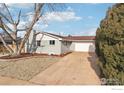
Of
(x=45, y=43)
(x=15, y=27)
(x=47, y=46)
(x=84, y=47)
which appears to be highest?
(x=15, y=27)

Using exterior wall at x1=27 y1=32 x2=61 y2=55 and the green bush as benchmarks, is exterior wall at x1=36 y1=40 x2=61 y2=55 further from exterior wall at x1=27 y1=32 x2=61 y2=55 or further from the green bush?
the green bush

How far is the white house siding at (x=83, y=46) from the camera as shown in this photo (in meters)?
25.0

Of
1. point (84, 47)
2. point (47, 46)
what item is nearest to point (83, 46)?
point (84, 47)

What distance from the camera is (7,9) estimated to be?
17.2 metres

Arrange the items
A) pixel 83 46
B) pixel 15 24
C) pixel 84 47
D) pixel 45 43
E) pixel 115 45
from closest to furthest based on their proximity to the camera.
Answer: pixel 115 45 < pixel 15 24 < pixel 45 43 < pixel 84 47 < pixel 83 46

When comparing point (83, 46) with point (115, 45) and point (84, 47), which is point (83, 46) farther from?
point (115, 45)

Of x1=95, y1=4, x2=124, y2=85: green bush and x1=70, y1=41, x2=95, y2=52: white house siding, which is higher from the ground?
x1=95, y1=4, x2=124, y2=85: green bush

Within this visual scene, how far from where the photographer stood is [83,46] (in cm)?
2673

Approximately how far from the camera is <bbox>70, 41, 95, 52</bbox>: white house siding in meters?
25.0

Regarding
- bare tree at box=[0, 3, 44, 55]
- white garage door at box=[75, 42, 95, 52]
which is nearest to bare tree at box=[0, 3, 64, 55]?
bare tree at box=[0, 3, 44, 55]

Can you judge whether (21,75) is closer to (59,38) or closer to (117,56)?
(117,56)

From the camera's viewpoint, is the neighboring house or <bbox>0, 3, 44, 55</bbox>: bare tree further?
the neighboring house

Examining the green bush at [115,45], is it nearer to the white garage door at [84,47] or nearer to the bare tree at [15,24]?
the bare tree at [15,24]
